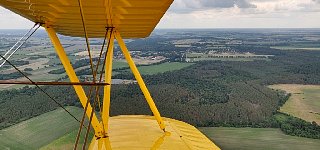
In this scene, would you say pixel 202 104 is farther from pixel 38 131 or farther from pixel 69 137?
pixel 38 131

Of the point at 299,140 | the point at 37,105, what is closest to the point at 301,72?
the point at 299,140

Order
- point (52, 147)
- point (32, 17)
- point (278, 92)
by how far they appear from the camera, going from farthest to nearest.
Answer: point (278, 92)
point (52, 147)
point (32, 17)

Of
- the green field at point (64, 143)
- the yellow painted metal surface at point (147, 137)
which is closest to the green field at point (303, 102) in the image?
the green field at point (64, 143)

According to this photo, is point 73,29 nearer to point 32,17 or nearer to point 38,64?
point 32,17

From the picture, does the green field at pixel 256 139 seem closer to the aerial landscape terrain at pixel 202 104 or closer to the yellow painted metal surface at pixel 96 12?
the aerial landscape terrain at pixel 202 104

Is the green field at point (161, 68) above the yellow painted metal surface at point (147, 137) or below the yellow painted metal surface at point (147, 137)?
below

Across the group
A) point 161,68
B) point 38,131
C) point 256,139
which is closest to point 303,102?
point 256,139
